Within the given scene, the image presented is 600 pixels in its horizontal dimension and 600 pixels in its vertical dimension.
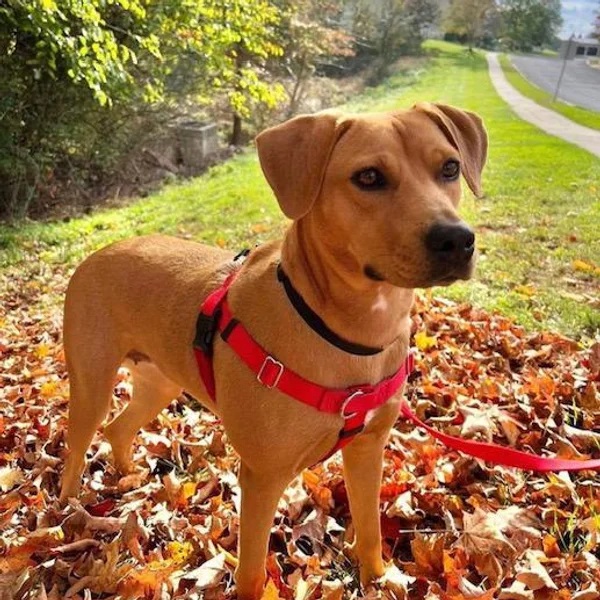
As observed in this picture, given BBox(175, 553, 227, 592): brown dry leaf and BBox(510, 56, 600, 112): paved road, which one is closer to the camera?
BBox(175, 553, 227, 592): brown dry leaf

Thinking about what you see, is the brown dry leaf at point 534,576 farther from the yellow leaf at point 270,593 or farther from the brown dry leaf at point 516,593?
the yellow leaf at point 270,593

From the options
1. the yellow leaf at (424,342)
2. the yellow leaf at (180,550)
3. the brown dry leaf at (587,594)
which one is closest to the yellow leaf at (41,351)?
the yellow leaf at (180,550)

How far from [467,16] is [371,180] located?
135ft

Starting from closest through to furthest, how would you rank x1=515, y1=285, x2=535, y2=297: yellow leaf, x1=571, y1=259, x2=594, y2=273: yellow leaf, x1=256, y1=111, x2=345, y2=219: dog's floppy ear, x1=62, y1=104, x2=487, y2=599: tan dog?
x1=62, y1=104, x2=487, y2=599: tan dog, x1=256, y1=111, x2=345, y2=219: dog's floppy ear, x1=515, y1=285, x2=535, y2=297: yellow leaf, x1=571, y1=259, x2=594, y2=273: yellow leaf

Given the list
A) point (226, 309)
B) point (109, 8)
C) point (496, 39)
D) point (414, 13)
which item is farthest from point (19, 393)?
point (496, 39)

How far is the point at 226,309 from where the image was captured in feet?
8.76

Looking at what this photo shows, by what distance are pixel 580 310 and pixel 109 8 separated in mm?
8584

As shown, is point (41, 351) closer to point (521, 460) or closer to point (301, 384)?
point (301, 384)

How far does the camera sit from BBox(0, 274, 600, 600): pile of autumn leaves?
2.83 meters

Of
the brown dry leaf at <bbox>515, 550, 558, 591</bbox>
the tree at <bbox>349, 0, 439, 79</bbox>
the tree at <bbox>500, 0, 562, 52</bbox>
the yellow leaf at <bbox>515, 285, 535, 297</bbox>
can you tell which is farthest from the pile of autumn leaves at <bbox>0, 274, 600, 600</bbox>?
the tree at <bbox>500, 0, 562, 52</bbox>

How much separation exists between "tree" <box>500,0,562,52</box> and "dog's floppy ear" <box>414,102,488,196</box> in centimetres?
3721

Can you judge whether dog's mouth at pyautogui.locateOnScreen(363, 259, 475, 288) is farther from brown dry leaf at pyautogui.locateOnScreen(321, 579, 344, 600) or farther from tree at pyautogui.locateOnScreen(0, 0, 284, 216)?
tree at pyautogui.locateOnScreen(0, 0, 284, 216)

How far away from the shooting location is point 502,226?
8.02m

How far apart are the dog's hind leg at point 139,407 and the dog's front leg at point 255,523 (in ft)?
3.89
